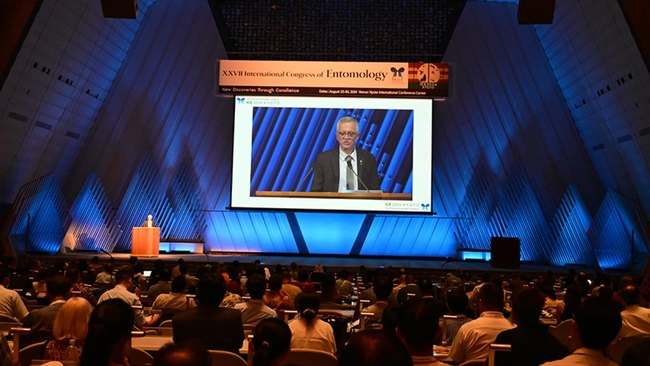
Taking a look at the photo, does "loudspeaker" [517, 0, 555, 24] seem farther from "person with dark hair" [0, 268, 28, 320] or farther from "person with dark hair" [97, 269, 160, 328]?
"person with dark hair" [0, 268, 28, 320]

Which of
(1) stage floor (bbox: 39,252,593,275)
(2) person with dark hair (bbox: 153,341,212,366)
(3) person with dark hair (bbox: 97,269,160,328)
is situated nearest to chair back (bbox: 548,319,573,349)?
(3) person with dark hair (bbox: 97,269,160,328)

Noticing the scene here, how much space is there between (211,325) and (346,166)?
40.7 feet

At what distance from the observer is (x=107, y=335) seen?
2.51 metres

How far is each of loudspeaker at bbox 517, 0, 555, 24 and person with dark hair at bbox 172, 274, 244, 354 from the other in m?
6.21

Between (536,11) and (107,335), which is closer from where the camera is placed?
(107,335)

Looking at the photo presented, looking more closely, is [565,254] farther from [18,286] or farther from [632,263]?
[18,286]

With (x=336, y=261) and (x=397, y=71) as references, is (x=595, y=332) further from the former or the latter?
(x=397, y=71)

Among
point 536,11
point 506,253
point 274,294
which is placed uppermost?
point 536,11

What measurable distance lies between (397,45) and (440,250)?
5210mm

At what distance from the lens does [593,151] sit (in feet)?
55.9

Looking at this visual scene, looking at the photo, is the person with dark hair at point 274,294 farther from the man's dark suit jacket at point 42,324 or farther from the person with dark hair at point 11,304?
the man's dark suit jacket at point 42,324

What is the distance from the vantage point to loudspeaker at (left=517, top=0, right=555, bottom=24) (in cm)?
872

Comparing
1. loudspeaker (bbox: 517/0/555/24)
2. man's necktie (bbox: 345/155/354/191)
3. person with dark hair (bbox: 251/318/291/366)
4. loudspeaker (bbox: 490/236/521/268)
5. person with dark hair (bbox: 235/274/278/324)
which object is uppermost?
loudspeaker (bbox: 517/0/555/24)

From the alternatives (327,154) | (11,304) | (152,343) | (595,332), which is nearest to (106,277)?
(11,304)
